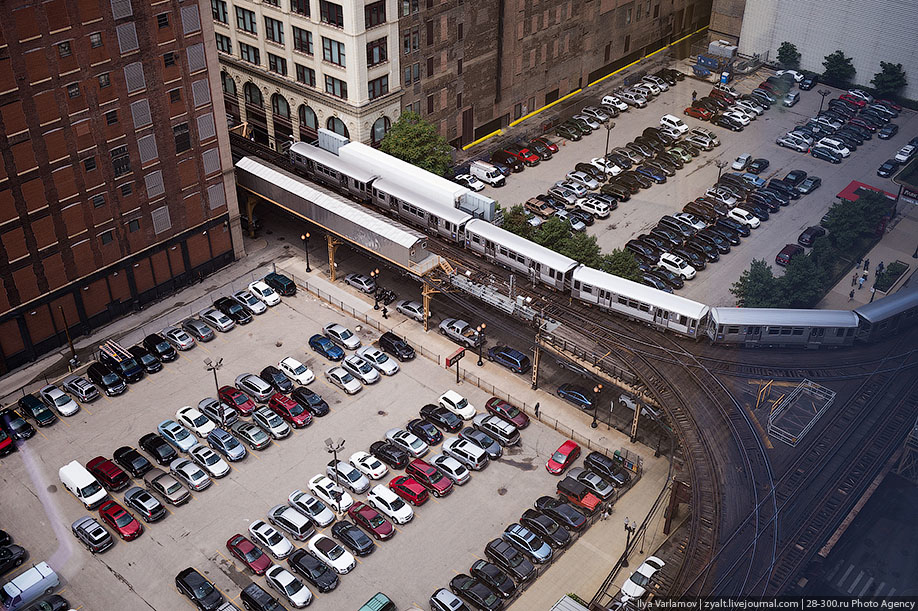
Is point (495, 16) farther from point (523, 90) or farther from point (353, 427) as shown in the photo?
point (353, 427)

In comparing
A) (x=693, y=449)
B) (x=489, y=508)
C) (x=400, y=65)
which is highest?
(x=400, y=65)

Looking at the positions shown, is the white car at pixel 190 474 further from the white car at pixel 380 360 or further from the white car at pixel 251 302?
the white car at pixel 251 302

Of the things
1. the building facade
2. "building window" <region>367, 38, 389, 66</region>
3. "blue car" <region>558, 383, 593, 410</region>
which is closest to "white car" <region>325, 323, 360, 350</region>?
the building facade

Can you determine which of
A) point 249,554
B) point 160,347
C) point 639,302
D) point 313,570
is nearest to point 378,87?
point 160,347

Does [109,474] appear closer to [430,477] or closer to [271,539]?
[271,539]

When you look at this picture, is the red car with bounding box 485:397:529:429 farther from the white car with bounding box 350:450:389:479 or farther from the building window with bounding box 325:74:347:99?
the building window with bounding box 325:74:347:99

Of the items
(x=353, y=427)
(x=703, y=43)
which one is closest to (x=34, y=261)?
(x=353, y=427)
